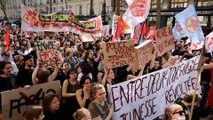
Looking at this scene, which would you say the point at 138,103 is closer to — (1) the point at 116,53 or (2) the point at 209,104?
(1) the point at 116,53

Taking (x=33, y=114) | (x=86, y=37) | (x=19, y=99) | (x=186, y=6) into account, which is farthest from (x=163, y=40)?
(x=186, y=6)

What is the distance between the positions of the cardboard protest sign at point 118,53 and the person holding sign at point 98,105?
0.89m

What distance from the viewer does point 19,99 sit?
3957mm

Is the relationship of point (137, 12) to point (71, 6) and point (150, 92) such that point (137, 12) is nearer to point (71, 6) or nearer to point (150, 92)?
point (150, 92)

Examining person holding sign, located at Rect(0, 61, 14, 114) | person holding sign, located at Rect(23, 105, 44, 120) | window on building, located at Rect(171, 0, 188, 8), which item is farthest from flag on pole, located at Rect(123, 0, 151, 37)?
window on building, located at Rect(171, 0, 188, 8)

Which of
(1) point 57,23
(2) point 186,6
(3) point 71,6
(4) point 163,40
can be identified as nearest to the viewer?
(4) point 163,40

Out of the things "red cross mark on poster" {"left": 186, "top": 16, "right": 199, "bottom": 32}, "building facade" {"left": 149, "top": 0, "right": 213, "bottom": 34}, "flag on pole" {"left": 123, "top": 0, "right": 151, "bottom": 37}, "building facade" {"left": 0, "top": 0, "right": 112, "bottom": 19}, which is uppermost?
"building facade" {"left": 0, "top": 0, "right": 112, "bottom": 19}

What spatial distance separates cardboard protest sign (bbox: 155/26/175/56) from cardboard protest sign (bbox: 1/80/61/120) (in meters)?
2.73

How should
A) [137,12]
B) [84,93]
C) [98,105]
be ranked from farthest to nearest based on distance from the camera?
[137,12] < [84,93] < [98,105]

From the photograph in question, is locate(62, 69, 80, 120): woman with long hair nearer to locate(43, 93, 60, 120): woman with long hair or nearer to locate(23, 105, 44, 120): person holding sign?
locate(43, 93, 60, 120): woman with long hair

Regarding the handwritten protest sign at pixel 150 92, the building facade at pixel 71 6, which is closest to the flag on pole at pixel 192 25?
the handwritten protest sign at pixel 150 92

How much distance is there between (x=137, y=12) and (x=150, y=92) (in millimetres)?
3041

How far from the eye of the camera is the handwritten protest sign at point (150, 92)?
440 centimetres

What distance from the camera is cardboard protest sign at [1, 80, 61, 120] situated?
3.83 meters
